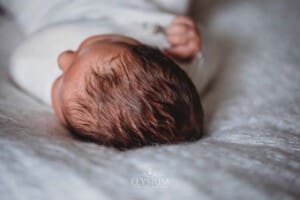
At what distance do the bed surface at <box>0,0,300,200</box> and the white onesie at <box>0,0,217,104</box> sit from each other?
0.04 metres

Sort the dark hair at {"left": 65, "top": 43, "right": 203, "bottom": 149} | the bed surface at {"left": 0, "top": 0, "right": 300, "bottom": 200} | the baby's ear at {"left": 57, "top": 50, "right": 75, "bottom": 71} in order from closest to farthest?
1. the bed surface at {"left": 0, "top": 0, "right": 300, "bottom": 200}
2. the dark hair at {"left": 65, "top": 43, "right": 203, "bottom": 149}
3. the baby's ear at {"left": 57, "top": 50, "right": 75, "bottom": 71}

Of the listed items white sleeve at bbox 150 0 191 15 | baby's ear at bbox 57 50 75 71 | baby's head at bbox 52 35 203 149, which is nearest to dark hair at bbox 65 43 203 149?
baby's head at bbox 52 35 203 149

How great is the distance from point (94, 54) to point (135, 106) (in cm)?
11

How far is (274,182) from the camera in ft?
1.20

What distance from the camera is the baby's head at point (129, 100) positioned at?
19.2 inches

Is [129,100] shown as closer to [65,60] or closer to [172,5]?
[65,60]

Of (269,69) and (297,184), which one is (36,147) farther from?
(269,69)

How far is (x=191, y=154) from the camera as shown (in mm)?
423

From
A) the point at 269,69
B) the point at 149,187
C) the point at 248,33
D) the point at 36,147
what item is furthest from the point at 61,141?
the point at 248,33

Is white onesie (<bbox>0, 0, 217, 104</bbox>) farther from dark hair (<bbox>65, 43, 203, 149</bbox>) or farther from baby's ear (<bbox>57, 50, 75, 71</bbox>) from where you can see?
dark hair (<bbox>65, 43, 203, 149</bbox>)

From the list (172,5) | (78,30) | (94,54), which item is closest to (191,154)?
(94,54)

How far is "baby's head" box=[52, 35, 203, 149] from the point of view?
487 millimetres

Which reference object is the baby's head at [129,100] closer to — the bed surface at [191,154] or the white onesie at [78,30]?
the bed surface at [191,154]

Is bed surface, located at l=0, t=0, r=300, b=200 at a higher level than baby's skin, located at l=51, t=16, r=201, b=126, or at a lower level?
lower
